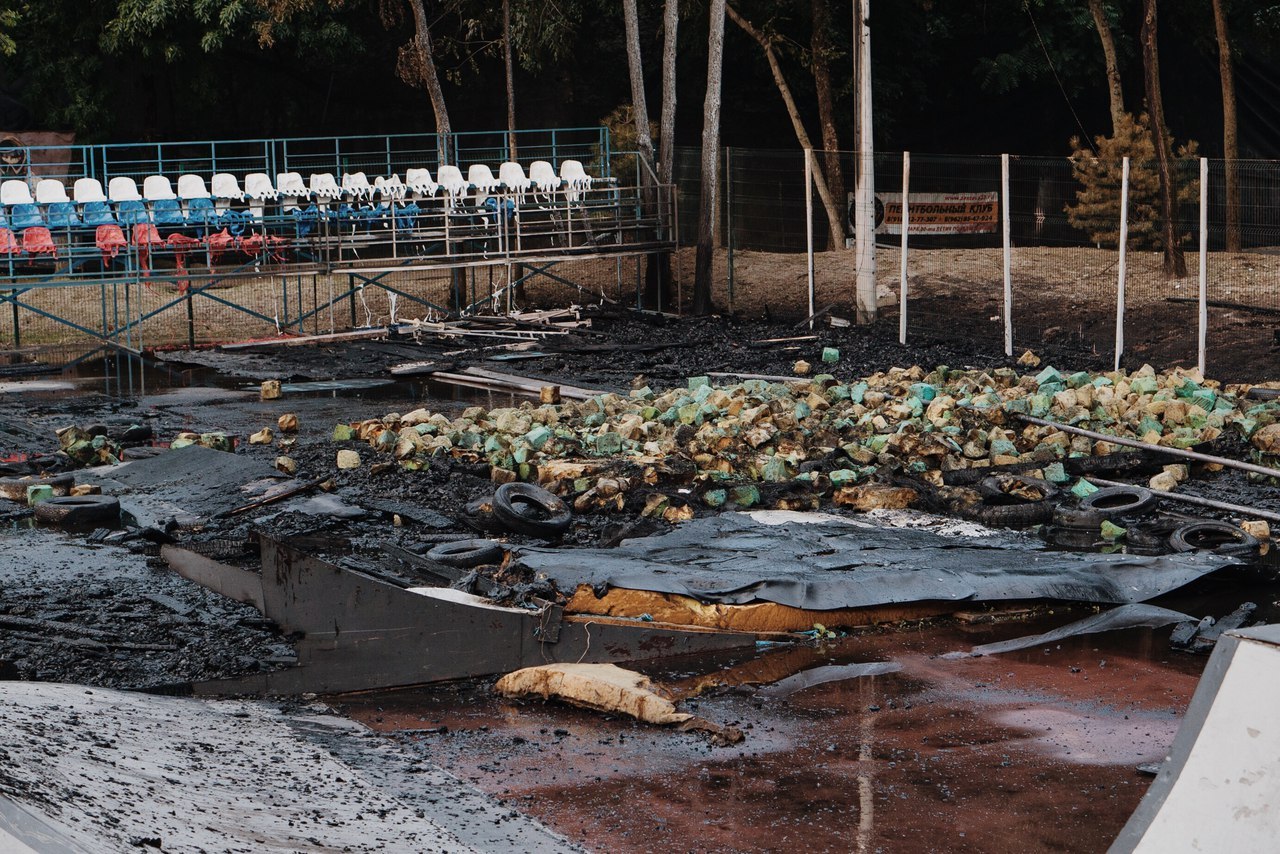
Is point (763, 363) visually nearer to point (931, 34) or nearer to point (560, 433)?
point (560, 433)

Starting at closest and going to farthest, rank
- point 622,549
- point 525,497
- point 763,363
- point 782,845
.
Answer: point 782,845, point 622,549, point 525,497, point 763,363

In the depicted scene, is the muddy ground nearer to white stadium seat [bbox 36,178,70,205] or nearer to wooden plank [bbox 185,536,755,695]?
wooden plank [bbox 185,536,755,695]

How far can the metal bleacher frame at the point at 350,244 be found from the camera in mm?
21750

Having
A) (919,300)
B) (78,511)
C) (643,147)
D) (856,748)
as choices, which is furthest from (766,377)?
(856,748)

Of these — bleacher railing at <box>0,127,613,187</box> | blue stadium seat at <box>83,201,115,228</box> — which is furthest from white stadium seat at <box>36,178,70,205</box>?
bleacher railing at <box>0,127,613,187</box>

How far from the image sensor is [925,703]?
26.2 feet

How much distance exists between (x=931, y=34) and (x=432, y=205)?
10510mm

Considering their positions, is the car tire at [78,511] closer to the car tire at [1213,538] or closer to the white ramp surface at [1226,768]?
the car tire at [1213,538]

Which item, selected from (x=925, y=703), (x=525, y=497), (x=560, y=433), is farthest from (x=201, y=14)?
(x=925, y=703)

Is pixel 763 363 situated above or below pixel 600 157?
below

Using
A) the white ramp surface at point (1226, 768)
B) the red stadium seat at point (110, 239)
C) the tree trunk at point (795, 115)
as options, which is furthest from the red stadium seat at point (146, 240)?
the white ramp surface at point (1226, 768)

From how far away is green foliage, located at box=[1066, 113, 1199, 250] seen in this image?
Answer: 21.5 metres

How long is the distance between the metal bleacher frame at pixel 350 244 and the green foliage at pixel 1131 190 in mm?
6950

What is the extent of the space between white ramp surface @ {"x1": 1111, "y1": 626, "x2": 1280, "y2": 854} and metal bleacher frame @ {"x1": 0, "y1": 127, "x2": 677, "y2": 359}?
17.7 meters
